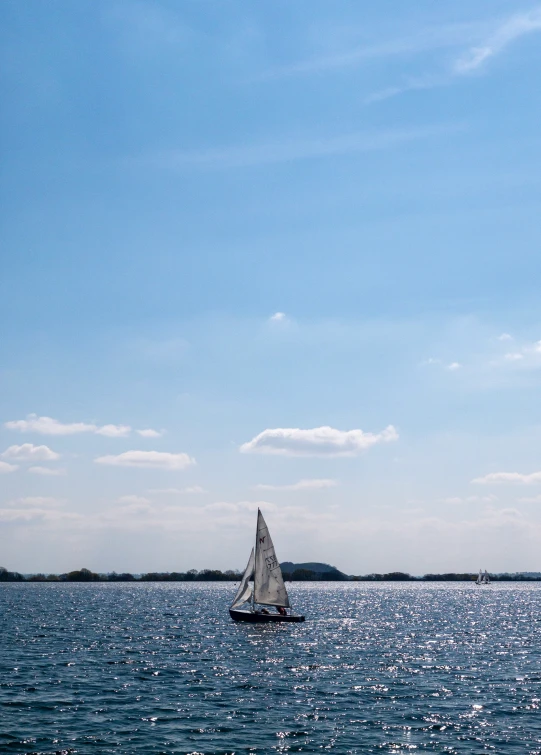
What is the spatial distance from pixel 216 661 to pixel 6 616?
78.5 m

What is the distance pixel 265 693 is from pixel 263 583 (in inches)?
1979

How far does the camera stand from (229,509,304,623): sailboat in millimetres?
99562

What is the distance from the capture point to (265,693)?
50812 mm

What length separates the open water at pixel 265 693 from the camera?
37375 mm

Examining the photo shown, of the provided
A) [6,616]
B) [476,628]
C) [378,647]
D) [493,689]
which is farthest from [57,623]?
[493,689]

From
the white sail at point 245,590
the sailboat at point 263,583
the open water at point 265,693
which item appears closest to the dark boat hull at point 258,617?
the sailboat at point 263,583

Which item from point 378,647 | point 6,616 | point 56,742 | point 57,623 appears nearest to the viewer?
point 56,742

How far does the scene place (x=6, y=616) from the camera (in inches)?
5207

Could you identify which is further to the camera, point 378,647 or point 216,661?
point 378,647

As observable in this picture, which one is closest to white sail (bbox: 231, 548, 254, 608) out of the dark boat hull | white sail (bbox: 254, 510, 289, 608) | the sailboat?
the sailboat

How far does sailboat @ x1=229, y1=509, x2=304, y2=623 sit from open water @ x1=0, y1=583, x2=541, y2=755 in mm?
6739

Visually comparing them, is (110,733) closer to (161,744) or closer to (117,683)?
(161,744)

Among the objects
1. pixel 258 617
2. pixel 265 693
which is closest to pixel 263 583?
pixel 258 617

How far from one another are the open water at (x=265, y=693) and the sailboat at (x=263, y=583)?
6.74 metres
